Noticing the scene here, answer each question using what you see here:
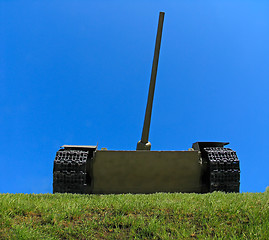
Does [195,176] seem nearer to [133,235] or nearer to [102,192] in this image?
[102,192]

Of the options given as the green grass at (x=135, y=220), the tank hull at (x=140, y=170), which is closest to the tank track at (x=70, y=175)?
the tank hull at (x=140, y=170)

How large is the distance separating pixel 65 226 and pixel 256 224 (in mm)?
2286

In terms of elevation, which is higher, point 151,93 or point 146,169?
point 151,93

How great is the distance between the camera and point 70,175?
7488 mm

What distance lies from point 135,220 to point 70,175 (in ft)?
12.3

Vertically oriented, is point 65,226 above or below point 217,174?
below

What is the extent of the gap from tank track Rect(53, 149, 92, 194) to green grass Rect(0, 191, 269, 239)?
2634 mm

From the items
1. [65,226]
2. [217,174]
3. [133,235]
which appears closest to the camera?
[133,235]

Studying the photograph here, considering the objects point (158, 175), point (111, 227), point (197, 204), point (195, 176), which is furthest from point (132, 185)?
point (111, 227)

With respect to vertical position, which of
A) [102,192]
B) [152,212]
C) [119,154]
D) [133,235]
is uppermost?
[119,154]

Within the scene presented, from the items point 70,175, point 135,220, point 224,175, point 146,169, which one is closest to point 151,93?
point 146,169

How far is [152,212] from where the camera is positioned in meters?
4.31

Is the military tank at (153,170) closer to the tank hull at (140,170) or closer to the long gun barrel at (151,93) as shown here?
the tank hull at (140,170)

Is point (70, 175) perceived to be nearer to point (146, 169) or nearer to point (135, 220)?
point (146, 169)
